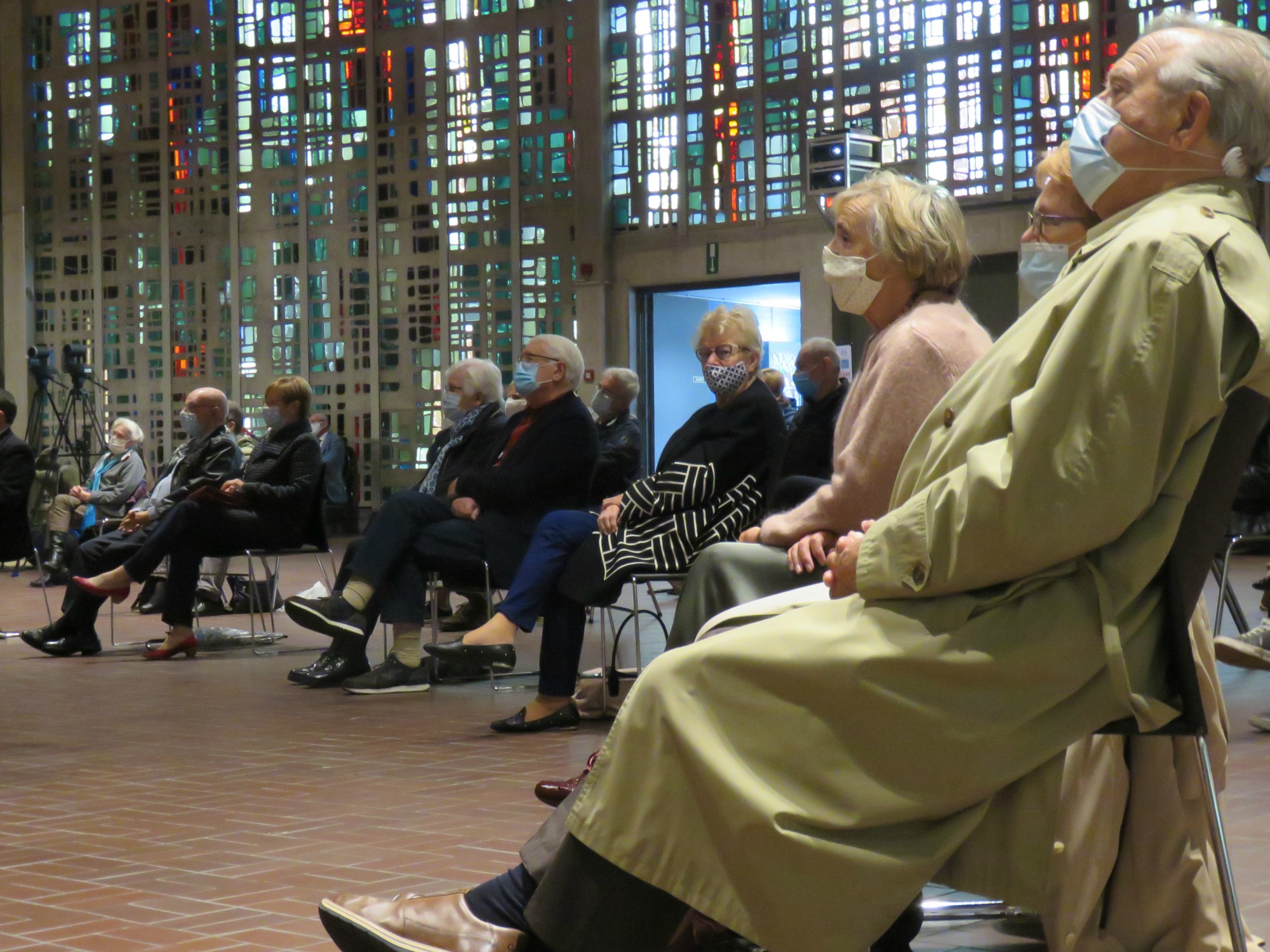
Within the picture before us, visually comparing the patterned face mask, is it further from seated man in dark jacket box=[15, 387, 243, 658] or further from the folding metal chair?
seated man in dark jacket box=[15, 387, 243, 658]

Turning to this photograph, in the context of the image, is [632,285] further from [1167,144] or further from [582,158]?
[1167,144]

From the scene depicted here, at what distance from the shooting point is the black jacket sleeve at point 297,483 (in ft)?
25.3

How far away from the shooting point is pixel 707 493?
4957 mm

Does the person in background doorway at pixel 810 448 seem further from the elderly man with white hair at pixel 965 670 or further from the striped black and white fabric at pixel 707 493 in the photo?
the elderly man with white hair at pixel 965 670

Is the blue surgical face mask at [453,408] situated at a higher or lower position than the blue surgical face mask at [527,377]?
lower

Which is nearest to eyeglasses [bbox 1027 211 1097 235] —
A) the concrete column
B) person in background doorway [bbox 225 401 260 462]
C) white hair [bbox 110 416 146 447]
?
person in background doorway [bbox 225 401 260 462]

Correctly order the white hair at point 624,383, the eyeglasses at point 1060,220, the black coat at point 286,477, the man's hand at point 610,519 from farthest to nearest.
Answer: the white hair at point 624,383, the black coat at point 286,477, the man's hand at point 610,519, the eyeglasses at point 1060,220

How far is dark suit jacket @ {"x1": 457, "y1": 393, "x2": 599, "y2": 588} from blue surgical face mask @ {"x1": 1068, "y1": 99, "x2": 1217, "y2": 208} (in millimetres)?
3853

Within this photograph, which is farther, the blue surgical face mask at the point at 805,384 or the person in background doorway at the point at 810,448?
the blue surgical face mask at the point at 805,384

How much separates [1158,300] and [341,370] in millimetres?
16584

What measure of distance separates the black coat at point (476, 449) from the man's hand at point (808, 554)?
3.59 metres

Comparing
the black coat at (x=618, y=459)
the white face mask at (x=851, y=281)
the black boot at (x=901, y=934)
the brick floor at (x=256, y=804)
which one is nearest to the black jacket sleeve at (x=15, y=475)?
the brick floor at (x=256, y=804)

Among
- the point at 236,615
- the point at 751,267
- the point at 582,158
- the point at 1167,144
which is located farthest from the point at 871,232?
the point at 582,158

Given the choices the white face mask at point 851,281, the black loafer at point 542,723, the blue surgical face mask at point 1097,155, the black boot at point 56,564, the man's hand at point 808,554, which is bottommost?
the black boot at point 56,564
